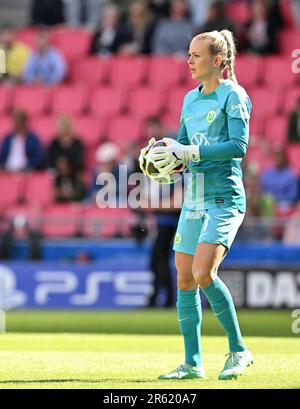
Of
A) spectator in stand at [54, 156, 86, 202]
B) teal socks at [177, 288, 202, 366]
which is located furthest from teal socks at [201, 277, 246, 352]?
spectator in stand at [54, 156, 86, 202]

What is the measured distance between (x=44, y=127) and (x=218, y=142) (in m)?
11.1

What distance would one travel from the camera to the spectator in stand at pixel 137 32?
60.8 feet

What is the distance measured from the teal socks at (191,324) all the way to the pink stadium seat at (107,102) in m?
11.0

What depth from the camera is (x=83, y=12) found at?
2111 centimetres

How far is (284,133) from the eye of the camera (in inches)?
672

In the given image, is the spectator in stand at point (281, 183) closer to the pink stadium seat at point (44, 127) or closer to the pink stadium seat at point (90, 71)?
the pink stadium seat at point (44, 127)

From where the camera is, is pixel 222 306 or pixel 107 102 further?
pixel 107 102

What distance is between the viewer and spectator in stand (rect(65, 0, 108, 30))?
68.0 ft

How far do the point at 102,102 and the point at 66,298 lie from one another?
4617 mm

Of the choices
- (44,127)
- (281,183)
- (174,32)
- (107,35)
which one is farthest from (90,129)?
(281,183)

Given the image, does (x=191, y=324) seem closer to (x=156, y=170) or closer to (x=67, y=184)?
(x=156, y=170)

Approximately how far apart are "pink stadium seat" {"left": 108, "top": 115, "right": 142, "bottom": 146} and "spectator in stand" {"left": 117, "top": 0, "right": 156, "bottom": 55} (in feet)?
5.19
